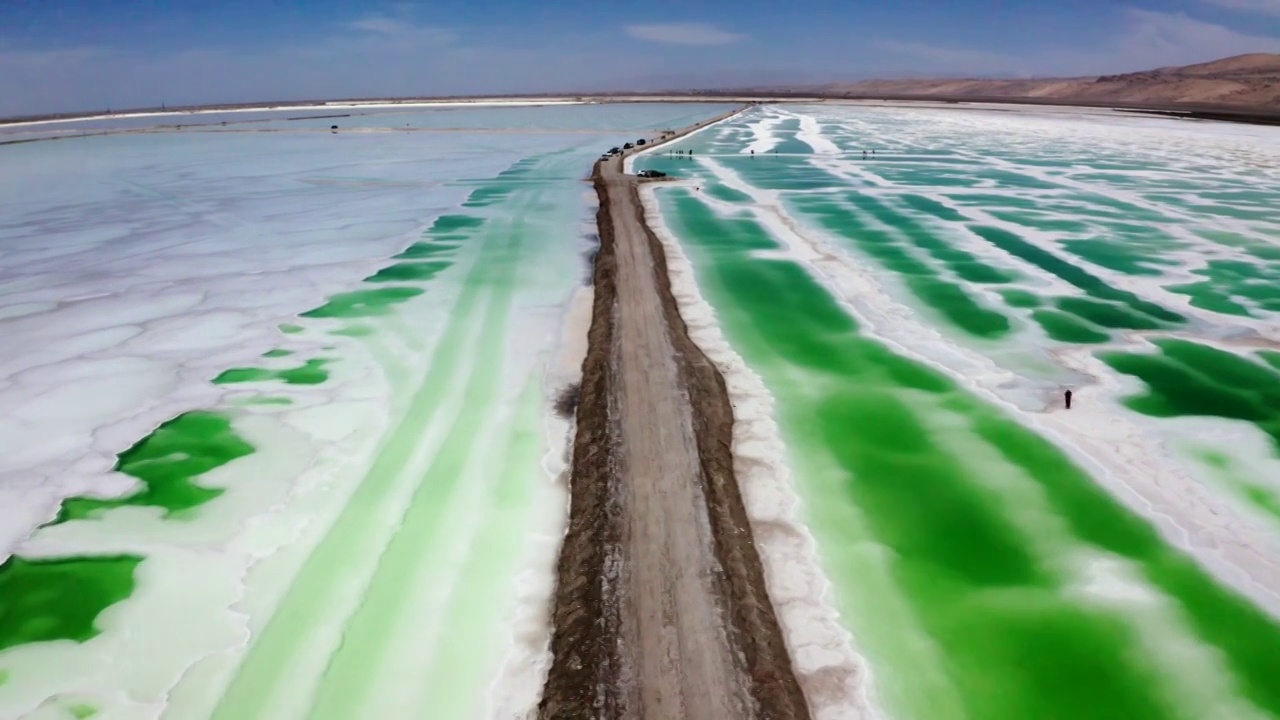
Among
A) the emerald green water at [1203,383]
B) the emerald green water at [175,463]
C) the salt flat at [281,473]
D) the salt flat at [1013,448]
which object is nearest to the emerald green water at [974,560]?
the salt flat at [1013,448]

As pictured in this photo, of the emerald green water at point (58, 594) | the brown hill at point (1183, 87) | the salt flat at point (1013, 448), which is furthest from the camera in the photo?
the brown hill at point (1183, 87)

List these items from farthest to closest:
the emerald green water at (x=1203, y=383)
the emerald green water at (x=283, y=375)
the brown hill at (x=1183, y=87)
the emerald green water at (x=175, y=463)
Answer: the brown hill at (x=1183, y=87) < the emerald green water at (x=283, y=375) < the emerald green water at (x=1203, y=383) < the emerald green water at (x=175, y=463)

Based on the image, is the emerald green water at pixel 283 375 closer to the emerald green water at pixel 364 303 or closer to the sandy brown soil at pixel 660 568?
the emerald green water at pixel 364 303

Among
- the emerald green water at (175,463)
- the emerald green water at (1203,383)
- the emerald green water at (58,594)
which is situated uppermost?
the emerald green water at (1203,383)

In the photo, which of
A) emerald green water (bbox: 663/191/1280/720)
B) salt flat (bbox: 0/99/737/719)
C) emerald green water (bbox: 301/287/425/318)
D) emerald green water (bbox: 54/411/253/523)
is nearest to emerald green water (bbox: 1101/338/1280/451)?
emerald green water (bbox: 663/191/1280/720)

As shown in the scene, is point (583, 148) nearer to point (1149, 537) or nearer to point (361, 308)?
point (361, 308)

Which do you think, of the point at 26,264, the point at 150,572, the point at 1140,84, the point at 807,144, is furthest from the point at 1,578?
the point at 1140,84

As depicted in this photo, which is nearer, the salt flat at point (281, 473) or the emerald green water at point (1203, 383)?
the salt flat at point (281, 473)
